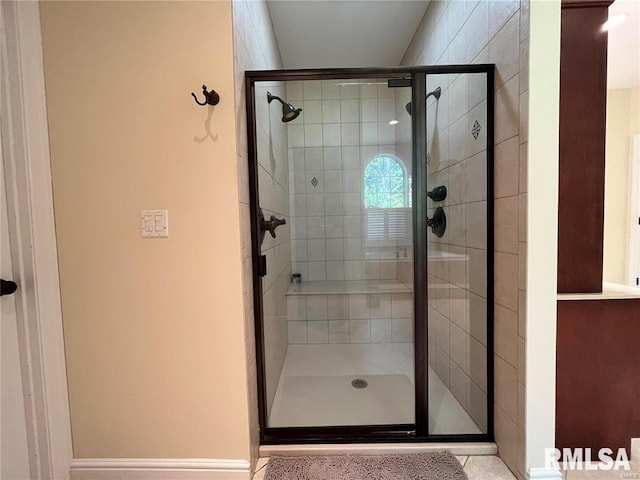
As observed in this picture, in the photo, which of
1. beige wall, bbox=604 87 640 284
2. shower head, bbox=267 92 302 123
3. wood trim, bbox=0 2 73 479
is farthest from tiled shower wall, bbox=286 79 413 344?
beige wall, bbox=604 87 640 284

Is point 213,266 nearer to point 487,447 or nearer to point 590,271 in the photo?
point 487,447

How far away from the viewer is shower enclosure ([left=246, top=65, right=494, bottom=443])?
1533 mm

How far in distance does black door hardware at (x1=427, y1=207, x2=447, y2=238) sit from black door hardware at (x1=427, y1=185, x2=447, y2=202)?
0.22 ft

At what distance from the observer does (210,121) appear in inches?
49.3

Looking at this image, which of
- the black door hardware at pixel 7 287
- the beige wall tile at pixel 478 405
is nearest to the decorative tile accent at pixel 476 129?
the beige wall tile at pixel 478 405

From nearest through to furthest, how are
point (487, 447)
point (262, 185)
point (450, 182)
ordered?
1. point (487, 447)
2. point (262, 185)
3. point (450, 182)

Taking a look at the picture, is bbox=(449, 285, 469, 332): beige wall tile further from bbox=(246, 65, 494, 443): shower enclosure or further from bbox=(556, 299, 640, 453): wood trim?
bbox=(556, 299, 640, 453): wood trim

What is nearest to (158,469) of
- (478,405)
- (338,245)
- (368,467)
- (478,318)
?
(368,467)

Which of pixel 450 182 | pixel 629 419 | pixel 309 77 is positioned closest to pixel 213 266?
pixel 309 77

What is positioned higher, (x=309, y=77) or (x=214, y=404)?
(x=309, y=77)

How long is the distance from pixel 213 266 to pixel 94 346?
25.8 inches

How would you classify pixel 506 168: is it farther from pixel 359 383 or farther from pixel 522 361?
pixel 359 383

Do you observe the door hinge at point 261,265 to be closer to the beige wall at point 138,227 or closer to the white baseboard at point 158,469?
the beige wall at point 138,227

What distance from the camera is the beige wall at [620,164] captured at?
3.46 metres
